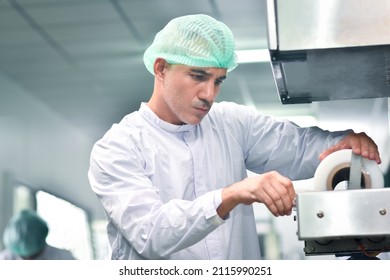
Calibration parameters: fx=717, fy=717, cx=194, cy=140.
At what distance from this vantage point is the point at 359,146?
4.75ft

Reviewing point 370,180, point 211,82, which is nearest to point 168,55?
point 211,82

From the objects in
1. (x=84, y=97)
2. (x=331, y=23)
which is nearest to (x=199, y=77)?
(x=331, y=23)

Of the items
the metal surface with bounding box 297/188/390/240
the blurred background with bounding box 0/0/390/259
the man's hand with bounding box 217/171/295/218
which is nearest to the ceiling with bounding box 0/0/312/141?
the blurred background with bounding box 0/0/390/259

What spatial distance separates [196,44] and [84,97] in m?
3.13

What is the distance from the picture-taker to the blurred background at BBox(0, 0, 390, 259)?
11.9ft

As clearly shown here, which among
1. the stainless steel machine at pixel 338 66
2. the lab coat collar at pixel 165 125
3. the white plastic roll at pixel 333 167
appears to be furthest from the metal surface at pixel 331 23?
the lab coat collar at pixel 165 125

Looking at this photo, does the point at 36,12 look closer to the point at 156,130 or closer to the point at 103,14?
the point at 103,14

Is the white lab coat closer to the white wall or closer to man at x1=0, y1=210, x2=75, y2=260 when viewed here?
man at x1=0, y1=210, x2=75, y2=260

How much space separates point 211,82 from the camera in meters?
1.66

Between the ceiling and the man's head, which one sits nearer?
the man's head

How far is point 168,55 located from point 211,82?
14 cm

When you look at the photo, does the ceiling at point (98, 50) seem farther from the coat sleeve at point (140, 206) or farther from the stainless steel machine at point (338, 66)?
the stainless steel machine at point (338, 66)

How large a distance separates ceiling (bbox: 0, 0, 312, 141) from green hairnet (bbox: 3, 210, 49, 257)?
38.3 inches

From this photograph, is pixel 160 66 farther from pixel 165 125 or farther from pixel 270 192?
pixel 270 192
